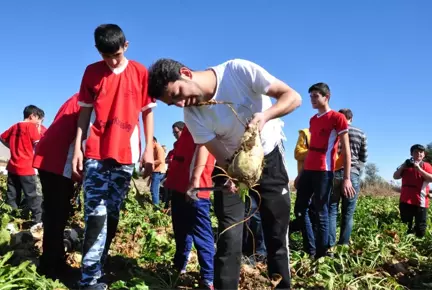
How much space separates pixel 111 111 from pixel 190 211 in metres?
1.18

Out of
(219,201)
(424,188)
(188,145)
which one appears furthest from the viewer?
(424,188)

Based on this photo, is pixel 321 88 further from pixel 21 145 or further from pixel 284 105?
pixel 21 145

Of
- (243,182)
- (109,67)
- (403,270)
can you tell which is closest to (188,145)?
(109,67)

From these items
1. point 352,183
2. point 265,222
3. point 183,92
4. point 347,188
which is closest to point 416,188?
point 352,183

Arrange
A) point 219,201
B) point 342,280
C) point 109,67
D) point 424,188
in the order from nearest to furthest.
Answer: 1. point 219,201
2. point 109,67
3. point 342,280
4. point 424,188

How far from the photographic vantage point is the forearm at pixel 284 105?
2.62m

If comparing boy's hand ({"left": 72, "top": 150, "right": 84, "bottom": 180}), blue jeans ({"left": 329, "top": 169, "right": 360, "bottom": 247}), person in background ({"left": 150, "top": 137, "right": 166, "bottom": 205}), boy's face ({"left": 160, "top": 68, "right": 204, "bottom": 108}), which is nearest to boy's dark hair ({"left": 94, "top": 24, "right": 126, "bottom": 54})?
boy's face ({"left": 160, "top": 68, "right": 204, "bottom": 108})

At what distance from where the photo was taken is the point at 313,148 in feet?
15.7

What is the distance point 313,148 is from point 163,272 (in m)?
2.18

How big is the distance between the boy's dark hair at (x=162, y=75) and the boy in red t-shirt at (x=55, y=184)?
4.05 ft

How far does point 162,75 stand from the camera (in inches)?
100

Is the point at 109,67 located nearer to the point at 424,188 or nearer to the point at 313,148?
the point at 313,148

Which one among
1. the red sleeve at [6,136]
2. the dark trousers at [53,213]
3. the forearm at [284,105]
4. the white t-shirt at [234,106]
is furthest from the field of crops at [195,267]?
the red sleeve at [6,136]

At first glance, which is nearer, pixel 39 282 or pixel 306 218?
pixel 39 282
